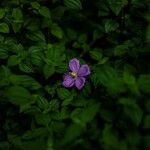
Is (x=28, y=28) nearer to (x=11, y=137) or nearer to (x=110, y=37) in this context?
(x=110, y=37)

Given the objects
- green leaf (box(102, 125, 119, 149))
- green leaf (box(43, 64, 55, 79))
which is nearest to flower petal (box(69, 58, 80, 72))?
green leaf (box(43, 64, 55, 79))

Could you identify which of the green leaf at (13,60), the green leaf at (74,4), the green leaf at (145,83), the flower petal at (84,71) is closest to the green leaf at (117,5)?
the green leaf at (74,4)

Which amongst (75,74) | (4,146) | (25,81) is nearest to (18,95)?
(25,81)

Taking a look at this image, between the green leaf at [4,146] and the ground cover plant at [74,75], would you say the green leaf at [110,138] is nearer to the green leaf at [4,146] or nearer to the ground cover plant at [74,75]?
the ground cover plant at [74,75]

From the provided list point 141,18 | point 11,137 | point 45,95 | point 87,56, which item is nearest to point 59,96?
point 45,95

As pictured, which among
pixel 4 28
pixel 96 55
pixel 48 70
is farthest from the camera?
pixel 4 28

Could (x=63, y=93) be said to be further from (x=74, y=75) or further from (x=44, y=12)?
(x=44, y=12)

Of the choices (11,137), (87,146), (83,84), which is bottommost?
(11,137)
